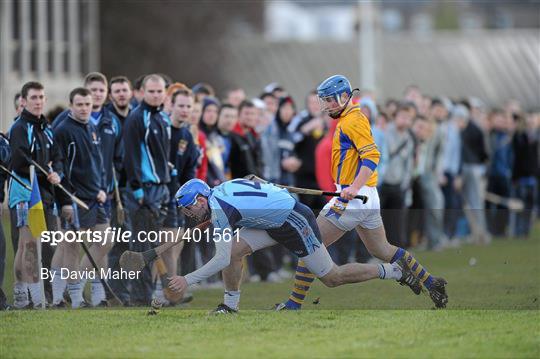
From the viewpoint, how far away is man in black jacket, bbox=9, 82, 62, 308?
1183 centimetres

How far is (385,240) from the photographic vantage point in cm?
1203

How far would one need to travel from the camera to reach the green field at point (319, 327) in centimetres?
979

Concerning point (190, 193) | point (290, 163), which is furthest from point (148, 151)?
point (290, 163)

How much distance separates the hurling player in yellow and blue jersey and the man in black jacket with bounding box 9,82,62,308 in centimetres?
228

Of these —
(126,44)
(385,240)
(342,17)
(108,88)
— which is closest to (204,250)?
(385,240)

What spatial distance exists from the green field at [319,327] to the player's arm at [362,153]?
99 centimetres

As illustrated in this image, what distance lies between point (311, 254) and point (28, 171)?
9.68 ft

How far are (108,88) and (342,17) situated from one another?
109203mm

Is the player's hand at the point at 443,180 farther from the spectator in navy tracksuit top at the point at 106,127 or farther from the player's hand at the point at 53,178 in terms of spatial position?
the player's hand at the point at 53,178

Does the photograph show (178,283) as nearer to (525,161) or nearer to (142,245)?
(142,245)

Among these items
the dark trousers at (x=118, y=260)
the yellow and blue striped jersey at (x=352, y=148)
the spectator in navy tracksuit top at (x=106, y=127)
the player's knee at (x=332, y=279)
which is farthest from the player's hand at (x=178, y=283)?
the spectator in navy tracksuit top at (x=106, y=127)

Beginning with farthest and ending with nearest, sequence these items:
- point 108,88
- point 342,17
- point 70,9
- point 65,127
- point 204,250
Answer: point 342,17 → point 70,9 → point 108,88 → point 65,127 → point 204,250

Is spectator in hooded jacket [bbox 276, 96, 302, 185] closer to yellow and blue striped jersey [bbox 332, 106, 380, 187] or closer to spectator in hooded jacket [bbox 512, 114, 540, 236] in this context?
yellow and blue striped jersey [bbox 332, 106, 380, 187]

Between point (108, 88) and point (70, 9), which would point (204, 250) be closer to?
point (108, 88)
